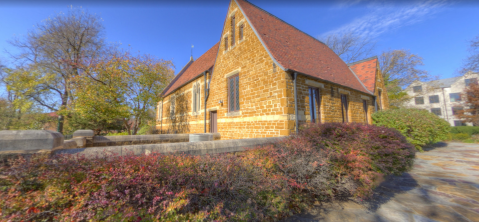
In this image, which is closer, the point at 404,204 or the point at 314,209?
the point at 314,209

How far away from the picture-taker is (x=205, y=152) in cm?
377

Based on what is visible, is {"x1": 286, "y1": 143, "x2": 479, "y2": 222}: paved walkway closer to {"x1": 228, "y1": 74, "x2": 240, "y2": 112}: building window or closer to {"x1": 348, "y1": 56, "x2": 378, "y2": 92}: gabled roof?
{"x1": 228, "y1": 74, "x2": 240, "y2": 112}: building window

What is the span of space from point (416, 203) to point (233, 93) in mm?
7973

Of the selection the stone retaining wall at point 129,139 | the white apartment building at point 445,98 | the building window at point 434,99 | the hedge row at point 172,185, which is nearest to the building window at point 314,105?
the hedge row at point 172,185

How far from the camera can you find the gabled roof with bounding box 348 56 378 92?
13.3m

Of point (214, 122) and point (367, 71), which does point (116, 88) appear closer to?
point (214, 122)

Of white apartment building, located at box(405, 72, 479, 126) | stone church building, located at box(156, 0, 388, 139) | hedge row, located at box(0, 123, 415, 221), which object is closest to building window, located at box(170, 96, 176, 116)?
stone church building, located at box(156, 0, 388, 139)

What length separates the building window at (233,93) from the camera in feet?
30.9

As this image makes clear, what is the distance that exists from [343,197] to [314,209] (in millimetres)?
1161

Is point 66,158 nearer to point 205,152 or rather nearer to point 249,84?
point 205,152

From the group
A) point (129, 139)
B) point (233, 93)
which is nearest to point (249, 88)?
point (233, 93)

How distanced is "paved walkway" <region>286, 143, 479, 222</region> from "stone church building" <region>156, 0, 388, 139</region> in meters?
3.30

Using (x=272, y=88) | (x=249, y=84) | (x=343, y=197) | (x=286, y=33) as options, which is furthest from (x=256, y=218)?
(x=286, y=33)

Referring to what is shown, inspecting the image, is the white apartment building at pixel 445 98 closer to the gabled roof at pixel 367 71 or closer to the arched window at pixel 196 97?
the gabled roof at pixel 367 71
